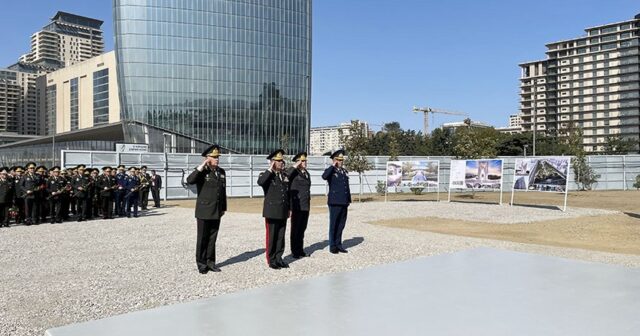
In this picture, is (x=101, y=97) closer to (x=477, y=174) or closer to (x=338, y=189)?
(x=477, y=174)

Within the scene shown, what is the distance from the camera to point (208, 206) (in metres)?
7.39

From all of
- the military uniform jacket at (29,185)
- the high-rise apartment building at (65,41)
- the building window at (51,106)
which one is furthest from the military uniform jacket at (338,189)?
the high-rise apartment building at (65,41)

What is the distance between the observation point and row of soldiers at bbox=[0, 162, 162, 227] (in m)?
15.0

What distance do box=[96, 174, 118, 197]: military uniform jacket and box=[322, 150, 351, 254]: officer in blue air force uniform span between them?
9.97 meters

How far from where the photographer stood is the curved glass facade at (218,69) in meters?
72.4

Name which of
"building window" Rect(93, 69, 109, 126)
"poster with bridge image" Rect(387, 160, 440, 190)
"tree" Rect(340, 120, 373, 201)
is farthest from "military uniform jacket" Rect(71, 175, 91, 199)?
"building window" Rect(93, 69, 109, 126)

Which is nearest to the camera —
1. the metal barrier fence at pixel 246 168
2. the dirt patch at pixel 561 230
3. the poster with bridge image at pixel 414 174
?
the dirt patch at pixel 561 230

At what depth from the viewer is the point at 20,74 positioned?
156m

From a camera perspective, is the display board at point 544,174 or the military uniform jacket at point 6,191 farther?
the display board at point 544,174

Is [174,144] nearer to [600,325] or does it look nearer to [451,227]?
[451,227]

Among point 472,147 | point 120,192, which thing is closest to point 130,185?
point 120,192

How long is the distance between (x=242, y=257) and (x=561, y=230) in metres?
8.64

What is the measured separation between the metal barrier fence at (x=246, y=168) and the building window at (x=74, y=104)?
82647mm

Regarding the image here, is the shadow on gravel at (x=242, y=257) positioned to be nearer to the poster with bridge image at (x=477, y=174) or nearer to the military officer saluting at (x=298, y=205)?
the military officer saluting at (x=298, y=205)
